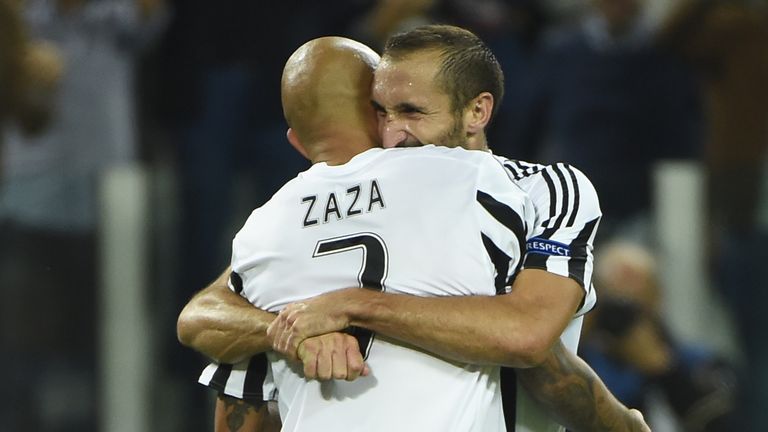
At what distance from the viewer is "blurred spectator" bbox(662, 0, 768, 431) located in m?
6.07

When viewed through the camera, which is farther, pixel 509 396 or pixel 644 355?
pixel 644 355

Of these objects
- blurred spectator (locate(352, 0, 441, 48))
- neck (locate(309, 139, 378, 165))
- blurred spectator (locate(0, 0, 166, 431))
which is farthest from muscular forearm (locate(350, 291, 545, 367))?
blurred spectator (locate(0, 0, 166, 431))

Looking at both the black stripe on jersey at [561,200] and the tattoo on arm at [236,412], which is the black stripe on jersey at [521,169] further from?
the tattoo on arm at [236,412]

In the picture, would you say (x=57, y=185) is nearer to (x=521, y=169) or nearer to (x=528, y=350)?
(x=521, y=169)

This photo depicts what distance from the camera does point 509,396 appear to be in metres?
2.76

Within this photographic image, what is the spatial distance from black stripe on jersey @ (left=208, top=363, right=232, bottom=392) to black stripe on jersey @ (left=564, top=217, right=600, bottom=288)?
686 mm

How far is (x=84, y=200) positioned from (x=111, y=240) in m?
0.34

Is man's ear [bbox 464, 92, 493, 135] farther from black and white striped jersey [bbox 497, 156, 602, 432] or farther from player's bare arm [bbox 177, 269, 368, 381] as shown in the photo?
player's bare arm [bbox 177, 269, 368, 381]

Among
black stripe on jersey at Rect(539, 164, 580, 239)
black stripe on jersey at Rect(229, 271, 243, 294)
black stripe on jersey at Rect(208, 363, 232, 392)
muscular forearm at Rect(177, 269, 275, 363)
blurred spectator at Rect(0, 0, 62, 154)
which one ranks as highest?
black stripe on jersey at Rect(539, 164, 580, 239)

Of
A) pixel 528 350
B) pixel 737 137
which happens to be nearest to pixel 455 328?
pixel 528 350

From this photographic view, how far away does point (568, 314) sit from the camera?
2.64 m

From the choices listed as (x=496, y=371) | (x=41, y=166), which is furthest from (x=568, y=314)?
(x=41, y=166)

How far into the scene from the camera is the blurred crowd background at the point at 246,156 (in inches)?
230

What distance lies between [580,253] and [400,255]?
13.2 inches
